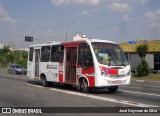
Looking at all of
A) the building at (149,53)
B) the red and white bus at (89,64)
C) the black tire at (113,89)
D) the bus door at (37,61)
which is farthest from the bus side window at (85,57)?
the building at (149,53)

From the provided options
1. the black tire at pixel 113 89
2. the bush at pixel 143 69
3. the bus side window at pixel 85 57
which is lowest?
the black tire at pixel 113 89

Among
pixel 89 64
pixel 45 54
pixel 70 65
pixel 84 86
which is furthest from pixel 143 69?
pixel 89 64

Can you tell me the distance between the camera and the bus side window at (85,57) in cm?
1628

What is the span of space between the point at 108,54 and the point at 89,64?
42.0 inches

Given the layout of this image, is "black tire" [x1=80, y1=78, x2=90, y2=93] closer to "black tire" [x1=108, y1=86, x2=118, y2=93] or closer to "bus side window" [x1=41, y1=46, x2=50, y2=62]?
"black tire" [x1=108, y1=86, x2=118, y2=93]

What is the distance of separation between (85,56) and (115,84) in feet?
6.86

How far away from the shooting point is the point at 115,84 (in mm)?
16000

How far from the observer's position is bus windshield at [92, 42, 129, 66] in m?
16.0

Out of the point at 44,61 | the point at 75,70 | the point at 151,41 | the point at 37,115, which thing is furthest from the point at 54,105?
the point at 151,41

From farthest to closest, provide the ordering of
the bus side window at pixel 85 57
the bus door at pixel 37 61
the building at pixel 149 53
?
the building at pixel 149 53, the bus door at pixel 37 61, the bus side window at pixel 85 57

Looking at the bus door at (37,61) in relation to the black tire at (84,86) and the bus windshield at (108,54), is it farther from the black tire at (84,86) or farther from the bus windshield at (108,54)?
the bus windshield at (108,54)

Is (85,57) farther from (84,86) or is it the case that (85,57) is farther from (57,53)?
(57,53)

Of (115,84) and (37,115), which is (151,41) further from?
(37,115)

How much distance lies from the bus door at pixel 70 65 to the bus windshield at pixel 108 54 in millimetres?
1761
